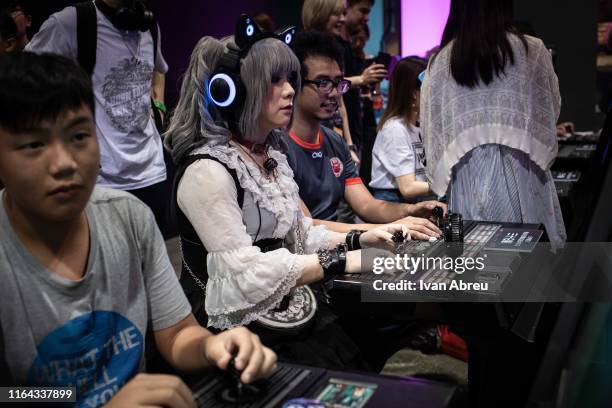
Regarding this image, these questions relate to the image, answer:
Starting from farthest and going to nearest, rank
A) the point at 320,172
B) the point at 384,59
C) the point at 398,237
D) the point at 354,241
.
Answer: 1. the point at 384,59
2. the point at 320,172
3. the point at 354,241
4. the point at 398,237

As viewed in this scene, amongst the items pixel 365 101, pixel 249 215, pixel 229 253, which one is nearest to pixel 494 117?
pixel 249 215

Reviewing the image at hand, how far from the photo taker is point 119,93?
2562mm

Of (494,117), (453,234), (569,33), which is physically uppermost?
(494,117)

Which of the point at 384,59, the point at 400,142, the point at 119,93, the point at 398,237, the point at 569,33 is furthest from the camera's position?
the point at 569,33

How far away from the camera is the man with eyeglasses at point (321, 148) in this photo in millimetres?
2637

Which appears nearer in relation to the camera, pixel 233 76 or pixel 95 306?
pixel 95 306

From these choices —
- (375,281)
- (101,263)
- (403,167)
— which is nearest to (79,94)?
(101,263)

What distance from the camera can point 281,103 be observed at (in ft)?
6.39

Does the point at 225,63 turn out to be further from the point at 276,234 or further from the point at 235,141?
the point at 276,234

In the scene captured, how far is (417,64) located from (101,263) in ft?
8.77

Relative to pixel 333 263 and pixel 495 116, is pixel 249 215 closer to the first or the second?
pixel 333 263

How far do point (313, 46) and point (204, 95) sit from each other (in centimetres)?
101

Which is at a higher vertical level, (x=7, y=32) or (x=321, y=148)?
(x=7, y=32)

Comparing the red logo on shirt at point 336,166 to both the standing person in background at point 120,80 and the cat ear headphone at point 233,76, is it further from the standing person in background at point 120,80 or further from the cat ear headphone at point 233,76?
the cat ear headphone at point 233,76
